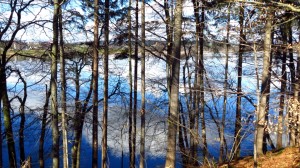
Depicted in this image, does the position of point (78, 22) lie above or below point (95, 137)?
above

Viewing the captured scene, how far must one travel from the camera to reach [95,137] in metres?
13.1

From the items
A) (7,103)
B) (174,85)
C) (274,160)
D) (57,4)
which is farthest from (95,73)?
(274,160)

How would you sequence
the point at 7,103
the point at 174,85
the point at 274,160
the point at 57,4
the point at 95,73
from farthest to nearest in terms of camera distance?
the point at 7,103
the point at 95,73
the point at 274,160
the point at 57,4
the point at 174,85

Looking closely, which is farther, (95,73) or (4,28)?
(4,28)

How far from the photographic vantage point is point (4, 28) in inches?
521

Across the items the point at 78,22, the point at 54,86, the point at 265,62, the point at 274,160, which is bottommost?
the point at 274,160

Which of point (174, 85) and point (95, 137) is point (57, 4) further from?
point (95, 137)

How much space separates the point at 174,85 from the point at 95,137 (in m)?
5.63

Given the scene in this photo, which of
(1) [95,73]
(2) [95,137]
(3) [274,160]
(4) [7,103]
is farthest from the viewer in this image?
(4) [7,103]


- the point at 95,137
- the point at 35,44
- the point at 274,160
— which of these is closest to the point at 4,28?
the point at 35,44

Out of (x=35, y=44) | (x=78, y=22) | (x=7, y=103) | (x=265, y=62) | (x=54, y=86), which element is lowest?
(x=7, y=103)

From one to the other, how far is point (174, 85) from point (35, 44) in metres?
8.70

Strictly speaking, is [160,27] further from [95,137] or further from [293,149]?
[293,149]

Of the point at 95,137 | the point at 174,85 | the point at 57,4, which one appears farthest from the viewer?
the point at 95,137
